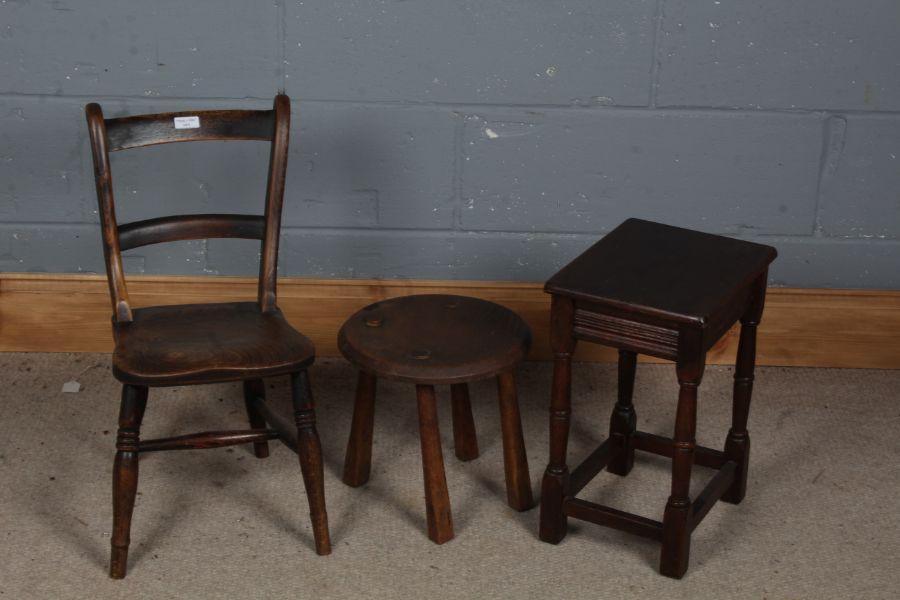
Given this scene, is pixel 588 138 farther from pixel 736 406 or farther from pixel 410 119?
pixel 736 406

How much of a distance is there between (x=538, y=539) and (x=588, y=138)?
108 cm

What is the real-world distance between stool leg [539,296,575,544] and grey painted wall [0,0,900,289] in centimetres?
84

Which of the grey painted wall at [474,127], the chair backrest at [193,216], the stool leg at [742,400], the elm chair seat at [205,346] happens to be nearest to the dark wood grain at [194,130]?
the chair backrest at [193,216]

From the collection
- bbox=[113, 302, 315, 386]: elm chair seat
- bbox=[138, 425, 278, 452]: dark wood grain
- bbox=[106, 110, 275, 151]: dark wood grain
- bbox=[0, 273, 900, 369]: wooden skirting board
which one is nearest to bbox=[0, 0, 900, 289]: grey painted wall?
bbox=[0, 273, 900, 369]: wooden skirting board

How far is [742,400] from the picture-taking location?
8.99 ft

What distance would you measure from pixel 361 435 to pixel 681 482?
733mm

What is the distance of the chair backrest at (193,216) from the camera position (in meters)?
2.59

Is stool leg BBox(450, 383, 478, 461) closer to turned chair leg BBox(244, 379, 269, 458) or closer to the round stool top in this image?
the round stool top

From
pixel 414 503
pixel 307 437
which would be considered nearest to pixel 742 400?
pixel 414 503

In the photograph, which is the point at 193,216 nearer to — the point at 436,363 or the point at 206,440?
the point at 206,440

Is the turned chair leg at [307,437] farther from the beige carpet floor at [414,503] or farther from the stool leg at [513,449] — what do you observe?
the stool leg at [513,449]

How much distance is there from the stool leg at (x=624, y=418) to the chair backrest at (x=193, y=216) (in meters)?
0.82

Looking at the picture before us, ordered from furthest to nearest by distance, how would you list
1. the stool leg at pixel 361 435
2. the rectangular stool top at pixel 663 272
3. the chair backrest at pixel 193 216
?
the stool leg at pixel 361 435, the chair backrest at pixel 193 216, the rectangular stool top at pixel 663 272

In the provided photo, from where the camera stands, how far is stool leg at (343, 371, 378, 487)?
2734 millimetres
